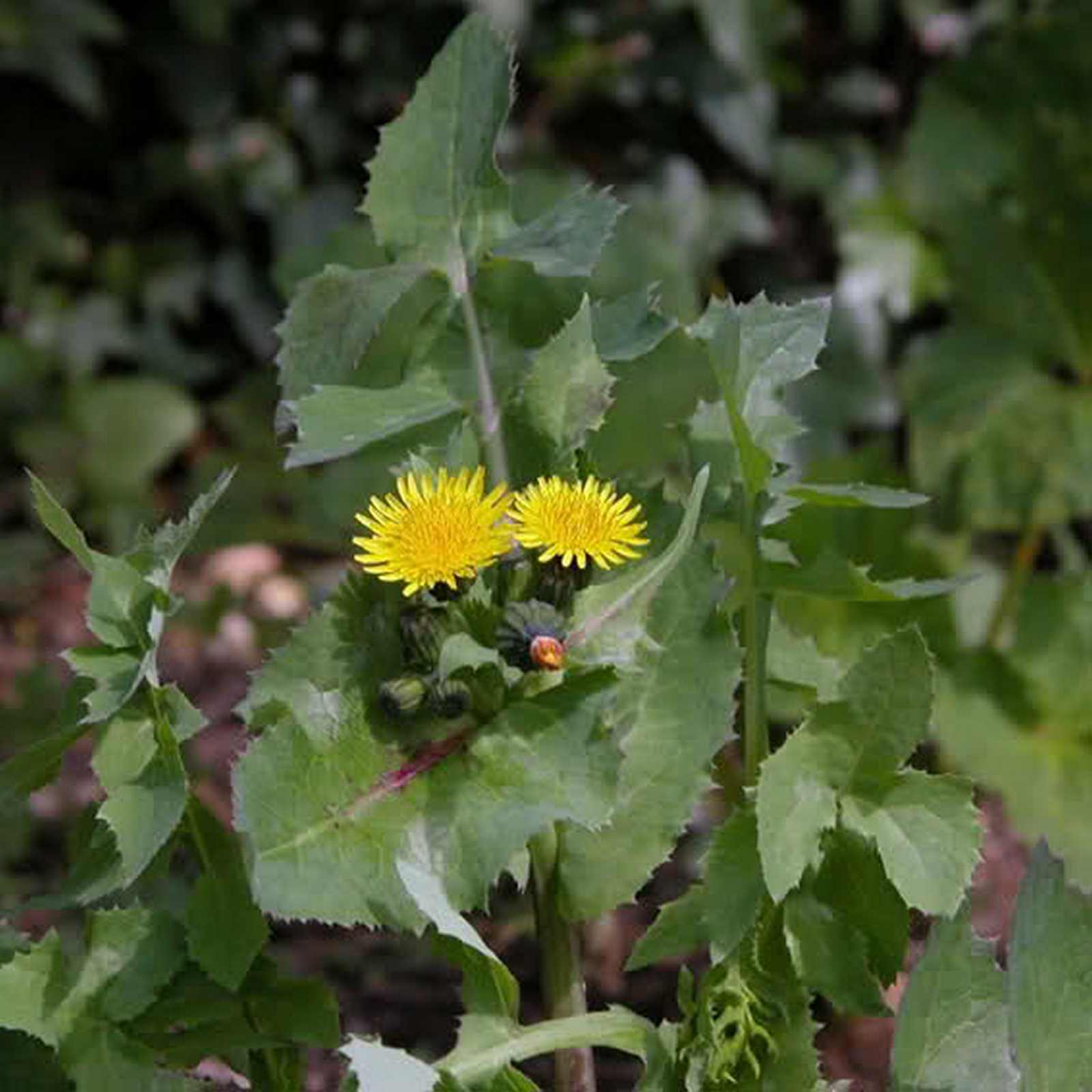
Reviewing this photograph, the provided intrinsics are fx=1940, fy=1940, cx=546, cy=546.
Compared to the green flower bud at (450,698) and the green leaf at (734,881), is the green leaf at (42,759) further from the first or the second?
the green leaf at (734,881)

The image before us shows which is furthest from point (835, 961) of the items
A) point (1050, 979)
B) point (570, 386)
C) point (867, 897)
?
point (570, 386)

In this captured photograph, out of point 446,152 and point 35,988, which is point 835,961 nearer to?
point 35,988

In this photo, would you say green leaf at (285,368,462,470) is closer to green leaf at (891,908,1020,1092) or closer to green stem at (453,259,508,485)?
green stem at (453,259,508,485)

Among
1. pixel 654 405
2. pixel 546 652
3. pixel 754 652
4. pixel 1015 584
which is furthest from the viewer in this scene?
pixel 1015 584

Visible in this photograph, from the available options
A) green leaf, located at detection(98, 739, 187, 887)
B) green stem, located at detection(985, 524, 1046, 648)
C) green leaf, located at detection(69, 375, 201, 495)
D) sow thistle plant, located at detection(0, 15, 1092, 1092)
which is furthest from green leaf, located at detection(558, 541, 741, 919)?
green leaf, located at detection(69, 375, 201, 495)

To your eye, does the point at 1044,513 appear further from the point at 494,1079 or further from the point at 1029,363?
the point at 494,1079

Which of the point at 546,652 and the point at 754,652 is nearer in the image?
the point at 546,652
